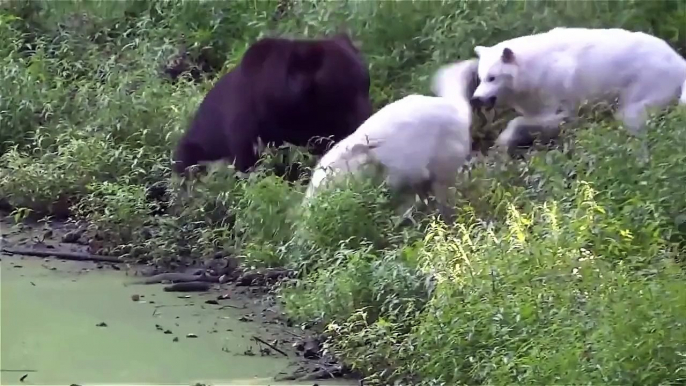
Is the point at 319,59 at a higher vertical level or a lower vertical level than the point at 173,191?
higher

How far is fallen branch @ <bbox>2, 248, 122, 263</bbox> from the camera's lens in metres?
5.55

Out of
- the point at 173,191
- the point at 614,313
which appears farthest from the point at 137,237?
the point at 614,313

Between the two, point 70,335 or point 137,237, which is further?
point 137,237

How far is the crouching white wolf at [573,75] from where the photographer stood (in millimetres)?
5828

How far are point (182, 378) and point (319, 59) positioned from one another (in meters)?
2.65

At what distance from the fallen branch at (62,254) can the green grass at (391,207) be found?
0.09 m

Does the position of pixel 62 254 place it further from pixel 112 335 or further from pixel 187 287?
pixel 112 335

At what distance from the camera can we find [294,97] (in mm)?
6020

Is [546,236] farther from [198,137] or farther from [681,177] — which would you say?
[198,137]

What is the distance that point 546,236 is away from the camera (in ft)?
13.2

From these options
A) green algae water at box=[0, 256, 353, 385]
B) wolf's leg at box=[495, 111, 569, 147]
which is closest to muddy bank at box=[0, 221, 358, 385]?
green algae water at box=[0, 256, 353, 385]

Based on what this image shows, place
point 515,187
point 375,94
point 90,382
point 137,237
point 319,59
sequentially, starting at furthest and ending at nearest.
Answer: point 375,94, point 319,59, point 137,237, point 515,187, point 90,382

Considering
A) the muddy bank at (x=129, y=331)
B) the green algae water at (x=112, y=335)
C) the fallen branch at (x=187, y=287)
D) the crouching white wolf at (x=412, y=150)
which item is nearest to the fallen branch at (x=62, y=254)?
the muddy bank at (x=129, y=331)

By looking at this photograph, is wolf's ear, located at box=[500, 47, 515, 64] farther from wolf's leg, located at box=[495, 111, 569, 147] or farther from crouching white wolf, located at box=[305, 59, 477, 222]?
crouching white wolf, located at box=[305, 59, 477, 222]
